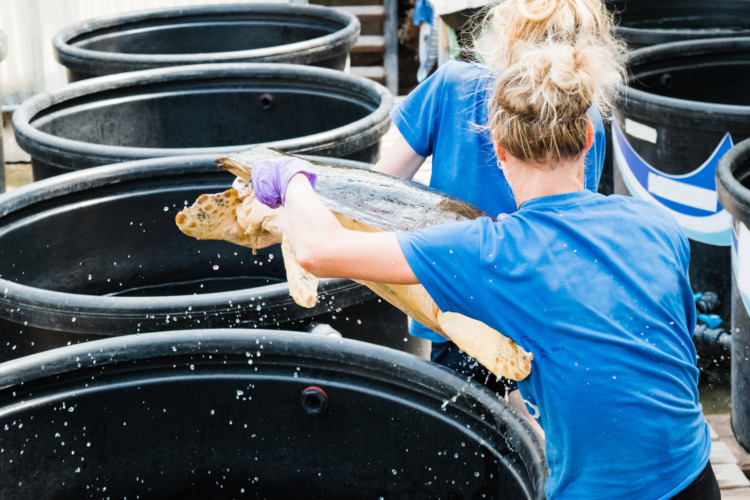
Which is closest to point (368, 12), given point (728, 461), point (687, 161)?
point (687, 161)

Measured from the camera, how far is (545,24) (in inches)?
63.4

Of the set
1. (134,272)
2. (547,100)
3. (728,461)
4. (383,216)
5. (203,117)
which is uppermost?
(547,100)

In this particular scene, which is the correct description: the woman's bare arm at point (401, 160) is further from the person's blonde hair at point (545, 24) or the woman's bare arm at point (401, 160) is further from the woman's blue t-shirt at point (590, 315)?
the woman's blue t-shirt at point (590, 315)

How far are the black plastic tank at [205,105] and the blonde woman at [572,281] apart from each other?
6.32 ft

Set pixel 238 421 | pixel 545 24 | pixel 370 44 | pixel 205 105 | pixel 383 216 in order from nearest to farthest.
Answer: pixel 545 24 → pixel 383 216 → pixel 238 421 → pixel 205 105 → pixel 370 44

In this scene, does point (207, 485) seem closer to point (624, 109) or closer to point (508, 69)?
point (508, 69)

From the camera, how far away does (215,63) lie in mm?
3842

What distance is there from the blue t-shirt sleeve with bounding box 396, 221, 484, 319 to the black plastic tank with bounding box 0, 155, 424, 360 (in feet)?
2.22

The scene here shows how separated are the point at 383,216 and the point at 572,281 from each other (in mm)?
488

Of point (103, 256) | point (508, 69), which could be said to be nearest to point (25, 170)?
point (103, 256)

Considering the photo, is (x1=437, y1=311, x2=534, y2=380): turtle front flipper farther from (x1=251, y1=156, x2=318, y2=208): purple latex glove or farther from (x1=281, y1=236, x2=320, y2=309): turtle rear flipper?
(x1=251, y1=156, x2=318, y2=208): purple latex glove

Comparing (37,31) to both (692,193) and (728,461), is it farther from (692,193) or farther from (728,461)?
(728,461)

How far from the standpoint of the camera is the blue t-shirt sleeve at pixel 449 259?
146cm

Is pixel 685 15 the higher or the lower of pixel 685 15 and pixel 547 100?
the lower
